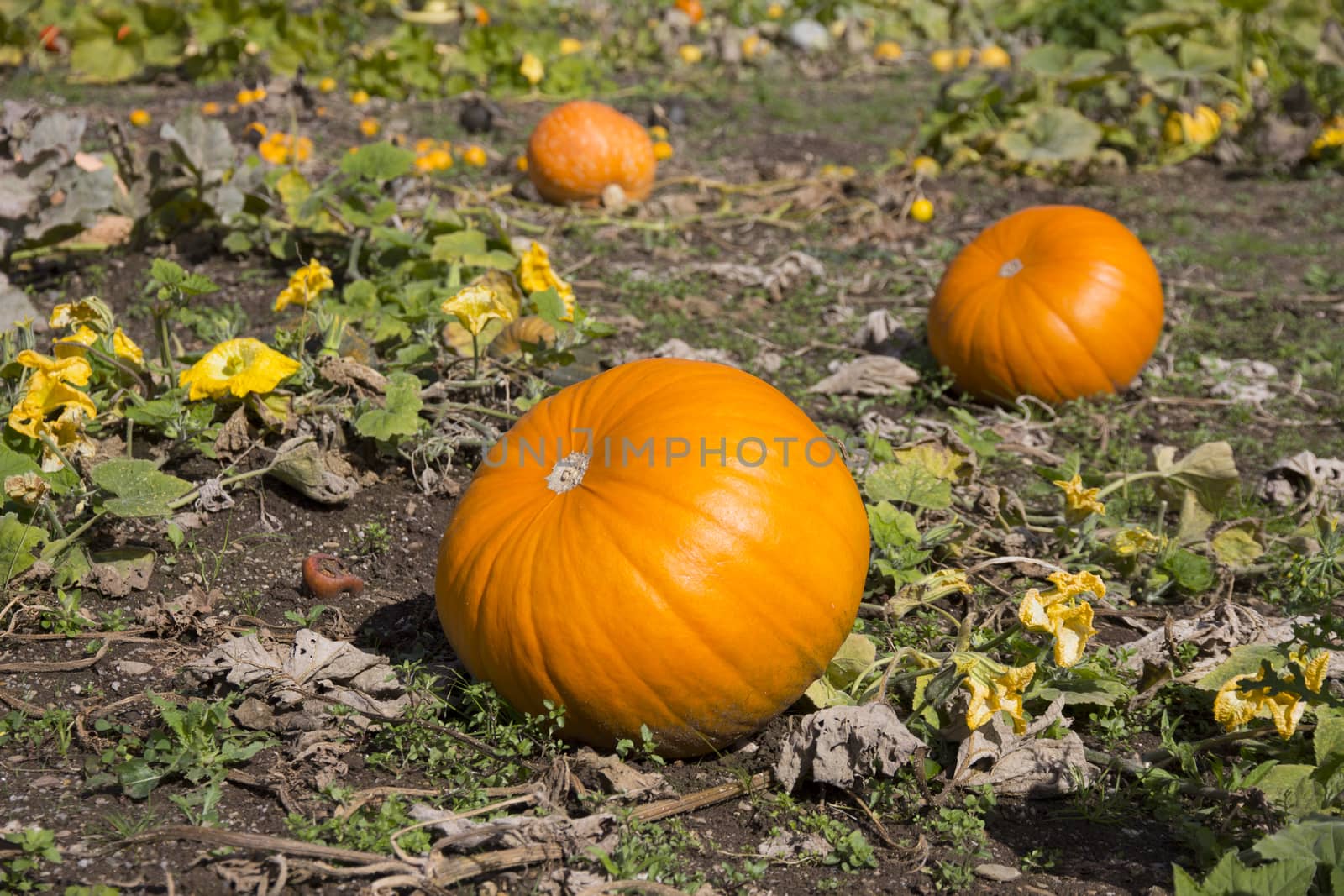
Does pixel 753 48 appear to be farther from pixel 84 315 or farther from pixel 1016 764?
pixel 1016 764

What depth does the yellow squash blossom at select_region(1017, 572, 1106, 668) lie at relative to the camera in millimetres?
2678

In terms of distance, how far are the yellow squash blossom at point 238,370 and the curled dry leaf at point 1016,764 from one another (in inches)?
91.1

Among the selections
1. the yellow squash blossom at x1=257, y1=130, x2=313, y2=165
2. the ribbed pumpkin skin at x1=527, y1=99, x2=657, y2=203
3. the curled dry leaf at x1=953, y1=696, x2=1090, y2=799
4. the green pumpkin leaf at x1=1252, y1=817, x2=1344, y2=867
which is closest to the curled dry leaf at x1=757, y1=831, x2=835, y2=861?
the curled dry leaf at x1=953, y1=696, x2=1090, y2=799

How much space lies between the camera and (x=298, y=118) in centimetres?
838

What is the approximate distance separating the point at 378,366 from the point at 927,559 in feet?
6.61

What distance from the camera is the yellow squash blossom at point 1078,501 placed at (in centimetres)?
361

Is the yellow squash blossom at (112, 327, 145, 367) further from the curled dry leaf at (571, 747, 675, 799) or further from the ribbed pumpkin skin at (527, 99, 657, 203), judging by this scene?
the ribbed pumpkin skin at (527, 99, 657, 203)

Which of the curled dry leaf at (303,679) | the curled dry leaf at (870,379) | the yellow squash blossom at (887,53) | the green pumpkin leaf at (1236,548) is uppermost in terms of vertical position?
the yellow squash blossom at (887,53)

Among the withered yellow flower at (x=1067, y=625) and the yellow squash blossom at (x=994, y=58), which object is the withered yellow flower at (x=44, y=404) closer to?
the withered yellow flower at (x=1067, y=625)

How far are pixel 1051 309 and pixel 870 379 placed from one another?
2.61 feet

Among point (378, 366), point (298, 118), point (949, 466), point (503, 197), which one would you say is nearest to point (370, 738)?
point (378, 366)

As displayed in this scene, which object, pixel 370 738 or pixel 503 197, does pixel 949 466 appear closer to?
pixel 370 738

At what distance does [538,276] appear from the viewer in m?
4.69

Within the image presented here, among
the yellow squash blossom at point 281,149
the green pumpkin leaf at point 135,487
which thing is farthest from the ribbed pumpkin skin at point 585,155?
the green pumpkin leaf at point 135,487
